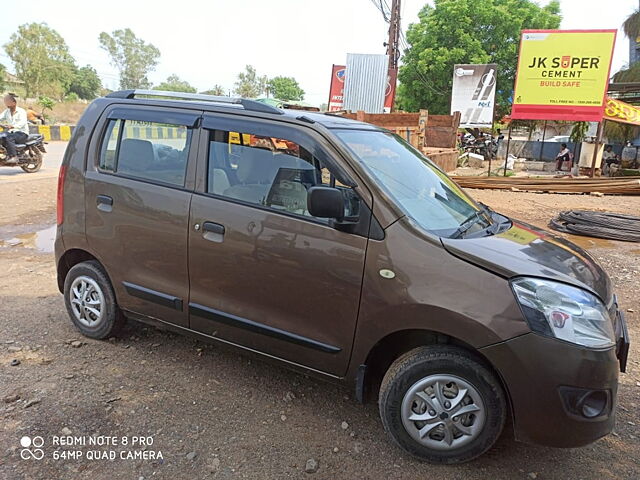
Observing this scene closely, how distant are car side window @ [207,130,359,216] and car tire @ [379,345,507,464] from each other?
105 cm

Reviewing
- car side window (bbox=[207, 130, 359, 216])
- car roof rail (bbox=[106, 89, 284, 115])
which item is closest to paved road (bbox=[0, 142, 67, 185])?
car roof rail (bbox=[106, 89, 284, 115])

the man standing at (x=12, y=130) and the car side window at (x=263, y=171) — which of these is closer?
the car side window at (x=263, y=171)

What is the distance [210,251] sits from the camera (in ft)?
9.99

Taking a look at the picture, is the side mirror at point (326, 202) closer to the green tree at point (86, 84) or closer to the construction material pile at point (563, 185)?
the construction material pile at point (563, 185)

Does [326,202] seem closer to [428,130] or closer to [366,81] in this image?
[428,130]

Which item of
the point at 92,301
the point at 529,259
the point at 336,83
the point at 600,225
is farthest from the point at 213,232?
the point at 336,83

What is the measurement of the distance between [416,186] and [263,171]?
96cm

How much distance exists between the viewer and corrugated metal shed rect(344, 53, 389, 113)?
675 inches

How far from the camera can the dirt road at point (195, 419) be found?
2.54m

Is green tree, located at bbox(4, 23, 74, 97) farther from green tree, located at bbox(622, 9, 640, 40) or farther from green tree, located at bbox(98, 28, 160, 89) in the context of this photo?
green tree, located at bbox(622, 9, 640, 40)

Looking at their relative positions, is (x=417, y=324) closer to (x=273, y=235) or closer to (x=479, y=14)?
(x=273, y=235)

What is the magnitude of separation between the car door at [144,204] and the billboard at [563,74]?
14.3 m

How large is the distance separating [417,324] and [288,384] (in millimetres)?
1251

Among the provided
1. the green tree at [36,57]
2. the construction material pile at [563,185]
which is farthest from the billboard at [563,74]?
the green tree at [36,57]
